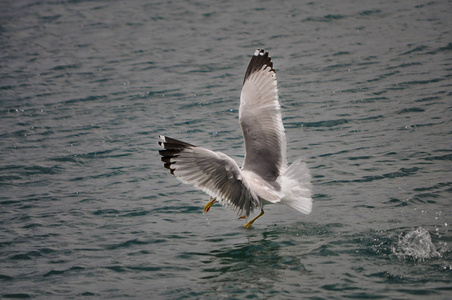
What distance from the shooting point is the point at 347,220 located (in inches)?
309

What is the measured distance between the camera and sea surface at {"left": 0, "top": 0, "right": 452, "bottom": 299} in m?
6.87

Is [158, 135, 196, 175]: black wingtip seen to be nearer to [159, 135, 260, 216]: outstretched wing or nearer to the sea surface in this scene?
[159, 135, 260, 216]: outstretched wing

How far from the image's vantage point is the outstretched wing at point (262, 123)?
8.49 meters

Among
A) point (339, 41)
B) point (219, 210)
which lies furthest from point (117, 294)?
point (339, 41)

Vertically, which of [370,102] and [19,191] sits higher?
[370,102]

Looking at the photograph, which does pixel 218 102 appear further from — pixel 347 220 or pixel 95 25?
pixel 95 25

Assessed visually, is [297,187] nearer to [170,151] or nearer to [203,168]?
[203,168]

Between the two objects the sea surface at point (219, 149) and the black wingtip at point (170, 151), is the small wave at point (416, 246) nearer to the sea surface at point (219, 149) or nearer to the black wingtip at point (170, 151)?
the sea surface at point (219, 149)

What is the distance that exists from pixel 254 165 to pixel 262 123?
0.69m

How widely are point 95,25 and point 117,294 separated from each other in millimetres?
15710

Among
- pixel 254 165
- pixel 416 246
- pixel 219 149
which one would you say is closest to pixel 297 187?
pixel 254 165

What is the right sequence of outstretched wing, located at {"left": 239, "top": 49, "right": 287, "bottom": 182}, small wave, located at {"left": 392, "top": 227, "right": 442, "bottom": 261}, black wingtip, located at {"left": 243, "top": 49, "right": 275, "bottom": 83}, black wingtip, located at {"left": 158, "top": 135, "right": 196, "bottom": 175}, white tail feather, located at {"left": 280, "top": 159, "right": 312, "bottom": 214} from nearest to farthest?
small wave, located at {"left": 392, "top": 227, "right": 442, "bottom": 261} < black wingtip, located at {"left": 158, "top": 135, "right": 196, "bottom": 175} < white tail feather, located at {"left": 280, "top": 159, "right": 312, "bottom": 214} < outstretched wing, located at {"left": 239, "top": 49, "right": 287, "bottom": 182} < black wingtip, located at {"left": 243, "top": 49, "right": 275, "bottom": 83}

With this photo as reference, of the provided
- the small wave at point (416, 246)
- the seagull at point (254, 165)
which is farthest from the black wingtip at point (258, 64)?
the small wave at point (416, 246)

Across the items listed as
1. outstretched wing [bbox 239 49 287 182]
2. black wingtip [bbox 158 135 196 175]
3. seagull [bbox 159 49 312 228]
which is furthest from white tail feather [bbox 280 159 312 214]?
black wingtip [bbox 158 135 196 175]
